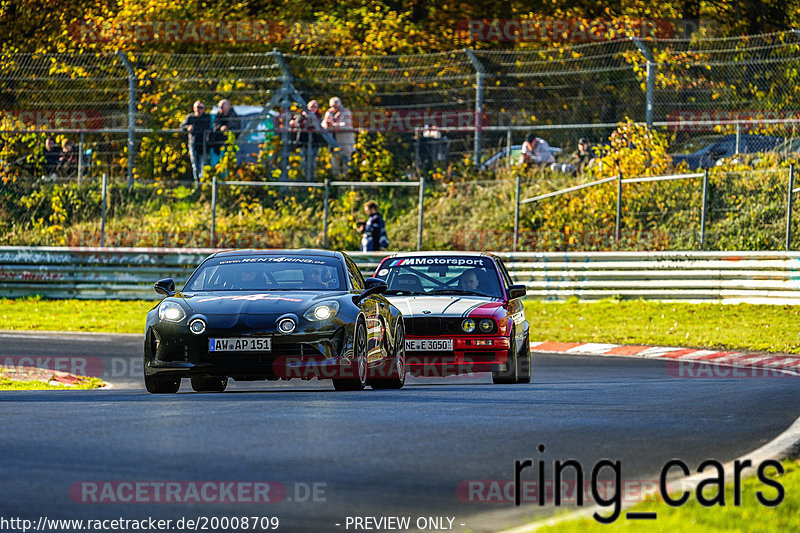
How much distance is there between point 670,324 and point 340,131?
32.0ft

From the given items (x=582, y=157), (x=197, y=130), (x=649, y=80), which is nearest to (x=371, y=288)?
(x=649, y=80)

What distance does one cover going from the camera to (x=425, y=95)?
3195 cm

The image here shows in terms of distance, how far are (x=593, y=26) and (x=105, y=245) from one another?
1279 cm

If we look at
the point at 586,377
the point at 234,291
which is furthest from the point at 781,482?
the point at 586,377

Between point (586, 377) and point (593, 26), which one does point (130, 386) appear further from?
point (593, 26)

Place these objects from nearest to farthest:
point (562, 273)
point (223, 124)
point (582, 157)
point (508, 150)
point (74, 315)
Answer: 1. point (562, 273)
2. point (74, 315)
3. point (508, 150)
4. point (582, 157)
5. point (223, 124)

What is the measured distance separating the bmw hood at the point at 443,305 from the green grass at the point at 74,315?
9.99 metres

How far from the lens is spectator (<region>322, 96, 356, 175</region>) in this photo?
100 ft

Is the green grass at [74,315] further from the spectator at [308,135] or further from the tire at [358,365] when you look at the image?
the tire at [358,365]

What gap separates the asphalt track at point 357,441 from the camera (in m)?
6.80

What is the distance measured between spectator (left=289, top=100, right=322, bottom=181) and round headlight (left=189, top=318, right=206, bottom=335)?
18412mm

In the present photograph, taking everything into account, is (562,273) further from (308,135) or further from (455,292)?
(455,292)

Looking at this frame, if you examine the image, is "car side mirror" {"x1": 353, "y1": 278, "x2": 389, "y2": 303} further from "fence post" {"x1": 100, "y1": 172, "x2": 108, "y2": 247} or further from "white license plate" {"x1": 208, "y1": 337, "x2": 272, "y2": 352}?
"fence post" {"x1": 100, "y1": 172, "x2": 108, "y2": 247}

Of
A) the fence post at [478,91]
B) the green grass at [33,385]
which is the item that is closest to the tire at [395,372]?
the green grass at [33,385]
